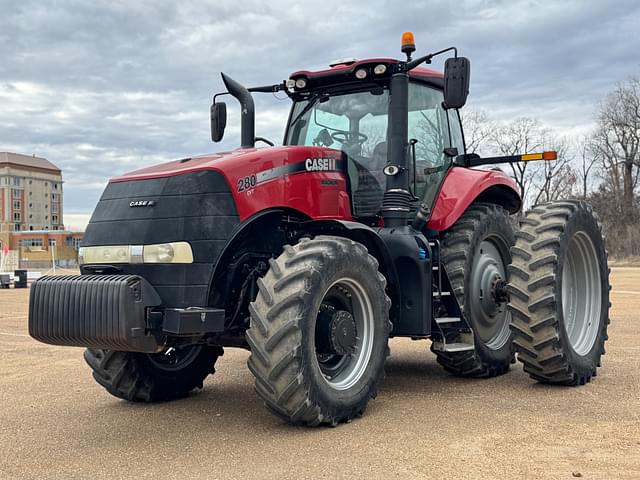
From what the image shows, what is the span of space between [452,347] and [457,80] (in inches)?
90.4

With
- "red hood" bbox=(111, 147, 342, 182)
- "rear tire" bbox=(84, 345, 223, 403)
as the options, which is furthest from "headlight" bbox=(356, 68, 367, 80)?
"rear tire" bbox=(84, 345, 223, 403)

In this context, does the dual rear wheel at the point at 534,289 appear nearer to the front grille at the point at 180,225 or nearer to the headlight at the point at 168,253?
the front grille at the point at 180,225

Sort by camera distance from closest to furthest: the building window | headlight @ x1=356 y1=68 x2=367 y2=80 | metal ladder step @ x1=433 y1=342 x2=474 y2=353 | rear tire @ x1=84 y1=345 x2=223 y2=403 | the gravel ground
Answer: the gravel ground < rear tire @ x1=84 y1=345 x2=223 y2=403 < metal ladder step @ x1=433 y1=342 x2=474 y2=353 < headlight @ x1=356 y1=68 x2=367 y2=80 < the building window

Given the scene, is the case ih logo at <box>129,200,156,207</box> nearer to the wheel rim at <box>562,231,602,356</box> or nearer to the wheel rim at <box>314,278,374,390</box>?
the wheel rim at <box>314,278,374,390</box>

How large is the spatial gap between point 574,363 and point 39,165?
9802 centimetres

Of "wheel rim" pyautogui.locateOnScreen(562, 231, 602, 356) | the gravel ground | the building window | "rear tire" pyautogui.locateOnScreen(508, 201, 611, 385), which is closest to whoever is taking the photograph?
the gravel ground

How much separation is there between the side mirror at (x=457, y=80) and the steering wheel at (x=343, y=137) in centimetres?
108

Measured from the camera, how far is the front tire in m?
4.61

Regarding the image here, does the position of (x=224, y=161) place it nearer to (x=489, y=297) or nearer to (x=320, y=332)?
(x=320, y=332)

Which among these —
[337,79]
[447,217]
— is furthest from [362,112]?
[447,217]

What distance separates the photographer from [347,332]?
5.20 meters

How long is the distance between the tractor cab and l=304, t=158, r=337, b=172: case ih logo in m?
0.37

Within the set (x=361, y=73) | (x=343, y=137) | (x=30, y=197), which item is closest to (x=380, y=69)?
(x=361, y=73)

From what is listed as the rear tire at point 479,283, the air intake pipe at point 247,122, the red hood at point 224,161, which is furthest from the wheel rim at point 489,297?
the air intake pipe at point 247,122
